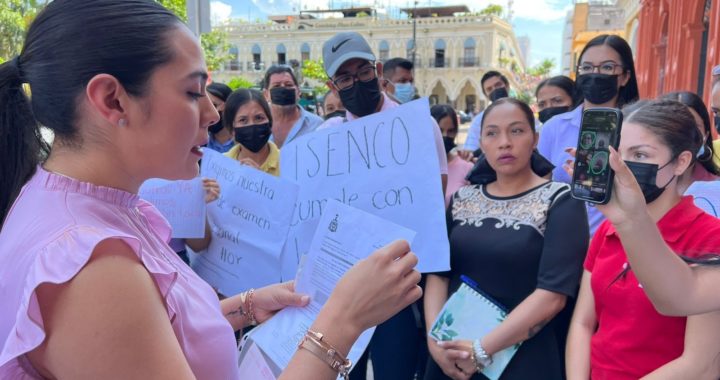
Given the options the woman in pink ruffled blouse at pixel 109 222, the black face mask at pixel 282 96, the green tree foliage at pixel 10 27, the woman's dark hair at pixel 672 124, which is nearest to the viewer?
the woman in pink ruffled blouse at pixel 109 222

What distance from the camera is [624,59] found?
121 inches

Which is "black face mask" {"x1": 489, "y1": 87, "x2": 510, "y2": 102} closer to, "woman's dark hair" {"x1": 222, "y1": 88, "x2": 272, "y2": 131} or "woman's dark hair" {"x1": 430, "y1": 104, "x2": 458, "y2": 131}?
"woman's dark hair" {"x1": 430, "y1": 104, "x2": 458, "y2": 131}

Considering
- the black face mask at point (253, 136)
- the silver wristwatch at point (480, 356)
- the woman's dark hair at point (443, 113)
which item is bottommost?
the silver wristwatch at point (480, 356)

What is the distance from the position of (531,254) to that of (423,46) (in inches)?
1993

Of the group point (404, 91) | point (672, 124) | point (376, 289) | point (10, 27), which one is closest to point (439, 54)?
point (10, 27)

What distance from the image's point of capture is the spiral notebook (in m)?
2.24

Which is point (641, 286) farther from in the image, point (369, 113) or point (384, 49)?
point (384, 49)

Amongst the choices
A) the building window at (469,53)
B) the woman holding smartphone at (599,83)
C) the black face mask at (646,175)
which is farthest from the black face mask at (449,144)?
the building window at (469,53)

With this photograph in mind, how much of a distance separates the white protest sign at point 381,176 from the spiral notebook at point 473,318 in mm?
435

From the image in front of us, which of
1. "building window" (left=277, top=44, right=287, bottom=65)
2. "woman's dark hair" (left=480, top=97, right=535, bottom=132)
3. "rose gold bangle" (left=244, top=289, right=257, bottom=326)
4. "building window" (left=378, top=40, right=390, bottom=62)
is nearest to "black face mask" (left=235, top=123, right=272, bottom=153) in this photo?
"woman's dark hair" (left=480, top=97, right=535, bottom=132)

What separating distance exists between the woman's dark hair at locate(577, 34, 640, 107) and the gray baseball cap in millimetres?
1368

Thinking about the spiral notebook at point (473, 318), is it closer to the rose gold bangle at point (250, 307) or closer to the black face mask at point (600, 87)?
the rose gold bangle at point (250, 307)

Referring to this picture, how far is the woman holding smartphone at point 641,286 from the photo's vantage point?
1.62 metres

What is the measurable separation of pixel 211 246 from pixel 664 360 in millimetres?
2064
